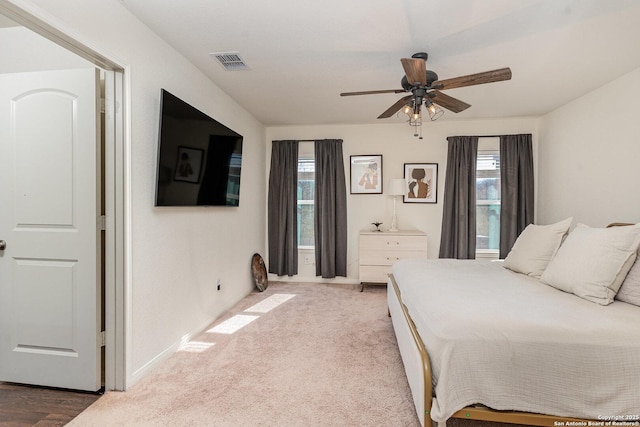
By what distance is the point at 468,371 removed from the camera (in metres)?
1.47

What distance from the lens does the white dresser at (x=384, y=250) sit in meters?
4.37

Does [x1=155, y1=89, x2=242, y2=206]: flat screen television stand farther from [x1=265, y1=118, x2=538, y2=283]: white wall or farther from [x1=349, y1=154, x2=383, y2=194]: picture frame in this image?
[x1=349, y1=154, x2=383, y2=194]: picture frame

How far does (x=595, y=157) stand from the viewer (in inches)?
133

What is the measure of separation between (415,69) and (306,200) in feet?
10.4

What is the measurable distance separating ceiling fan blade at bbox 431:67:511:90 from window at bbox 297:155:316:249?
9.49 feet

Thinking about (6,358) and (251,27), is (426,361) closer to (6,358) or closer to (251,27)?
(251,27)

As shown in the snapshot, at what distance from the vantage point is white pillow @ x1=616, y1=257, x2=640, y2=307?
186 cm

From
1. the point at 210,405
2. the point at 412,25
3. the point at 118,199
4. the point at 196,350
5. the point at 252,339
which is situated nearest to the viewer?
the point at 210,405

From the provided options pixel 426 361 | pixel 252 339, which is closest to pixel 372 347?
pixel 252 339

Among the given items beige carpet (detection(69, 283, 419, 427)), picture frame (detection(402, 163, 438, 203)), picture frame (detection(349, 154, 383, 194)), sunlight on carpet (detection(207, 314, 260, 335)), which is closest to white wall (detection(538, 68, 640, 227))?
picture frame (detection(402, 163, 438, 203))

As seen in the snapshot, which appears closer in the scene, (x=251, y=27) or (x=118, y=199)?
(x=118, y=199)

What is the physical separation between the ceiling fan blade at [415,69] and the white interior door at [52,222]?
1.99 m

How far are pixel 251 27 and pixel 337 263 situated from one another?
11.4ft

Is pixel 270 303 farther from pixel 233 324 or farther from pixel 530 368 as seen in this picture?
pixel 530 368
